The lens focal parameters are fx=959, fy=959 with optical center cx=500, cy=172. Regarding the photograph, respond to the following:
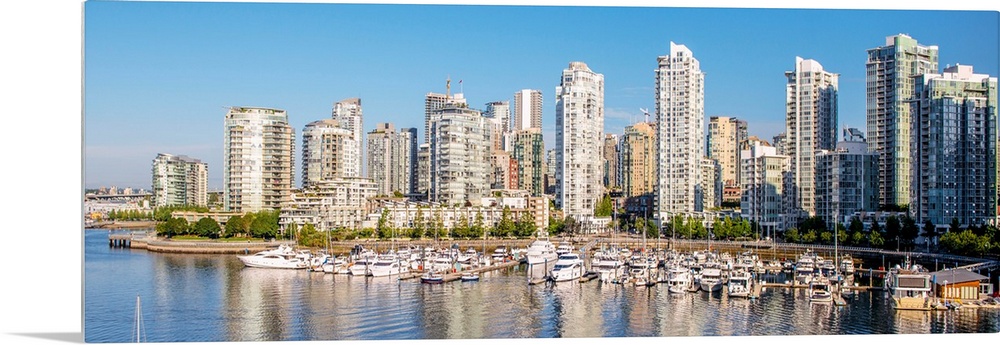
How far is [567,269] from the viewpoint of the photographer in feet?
53.9

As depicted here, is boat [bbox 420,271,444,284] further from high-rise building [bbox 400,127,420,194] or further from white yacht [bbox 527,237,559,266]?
high-rise building [bbox 400,127,420,194]

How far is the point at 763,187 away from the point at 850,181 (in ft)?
8.39

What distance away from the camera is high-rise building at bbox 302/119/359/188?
113ft

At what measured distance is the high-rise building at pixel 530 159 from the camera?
40.9 meters

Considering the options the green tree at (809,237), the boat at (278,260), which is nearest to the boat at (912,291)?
the green tree at (809,237)

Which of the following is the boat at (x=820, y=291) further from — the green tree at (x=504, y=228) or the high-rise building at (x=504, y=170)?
the high-rise building at (x=504, y=170)

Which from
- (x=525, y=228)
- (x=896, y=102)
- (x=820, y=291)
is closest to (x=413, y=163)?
(x=525, y=228)

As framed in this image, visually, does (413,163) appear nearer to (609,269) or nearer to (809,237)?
(809,237)

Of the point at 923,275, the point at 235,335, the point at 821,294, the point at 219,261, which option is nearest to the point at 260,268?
the point at 219,261

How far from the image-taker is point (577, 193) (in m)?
31.9

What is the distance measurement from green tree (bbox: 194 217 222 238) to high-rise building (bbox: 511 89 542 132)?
62.3ft

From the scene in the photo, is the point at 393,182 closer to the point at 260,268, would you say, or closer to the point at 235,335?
the point at 260,268

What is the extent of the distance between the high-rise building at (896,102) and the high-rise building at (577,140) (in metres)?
8.97

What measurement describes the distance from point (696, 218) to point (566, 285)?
13810 mm
